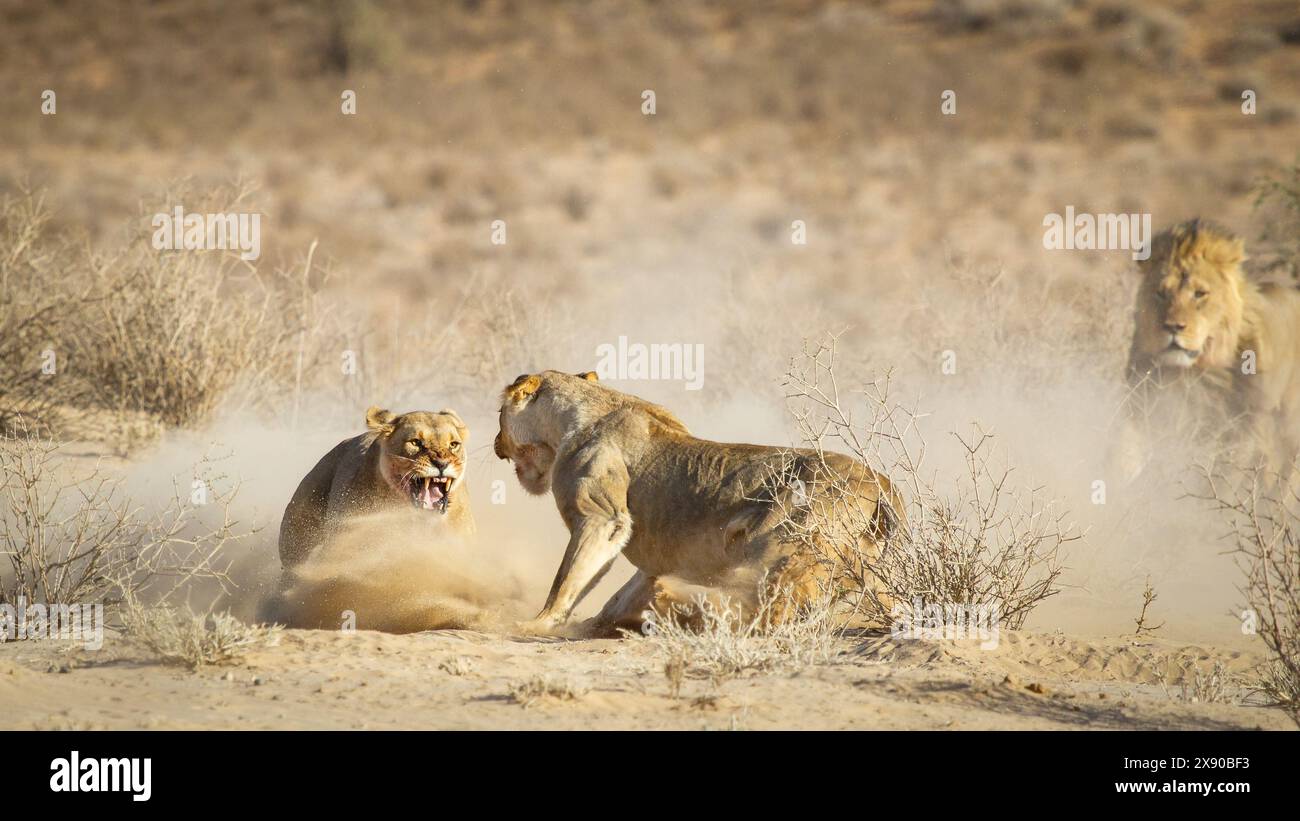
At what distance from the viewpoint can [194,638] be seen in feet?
21.8

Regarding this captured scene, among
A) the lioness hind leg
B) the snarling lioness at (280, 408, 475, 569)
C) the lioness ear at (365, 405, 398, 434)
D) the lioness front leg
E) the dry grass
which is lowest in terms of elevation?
the dry grass

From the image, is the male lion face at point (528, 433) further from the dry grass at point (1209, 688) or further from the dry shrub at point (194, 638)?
the dry grass at point (1209, 688)

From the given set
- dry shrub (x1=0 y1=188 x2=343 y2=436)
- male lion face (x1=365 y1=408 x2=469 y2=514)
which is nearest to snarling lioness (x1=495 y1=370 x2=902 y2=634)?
male lion face (x1=365 y1=408 x2=469 y2=514)

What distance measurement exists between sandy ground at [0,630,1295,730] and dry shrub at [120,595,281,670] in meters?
0.07

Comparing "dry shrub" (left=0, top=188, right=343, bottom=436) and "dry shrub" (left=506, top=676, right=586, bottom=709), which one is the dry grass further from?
"dry shrub" (left=0, top=188, right=343, bottom=436)

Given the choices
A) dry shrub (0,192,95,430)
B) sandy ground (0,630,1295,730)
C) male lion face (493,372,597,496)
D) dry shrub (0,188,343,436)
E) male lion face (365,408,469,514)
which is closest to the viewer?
sandy ground (0,630,1295,730)

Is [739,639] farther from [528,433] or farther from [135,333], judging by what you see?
[135,333]

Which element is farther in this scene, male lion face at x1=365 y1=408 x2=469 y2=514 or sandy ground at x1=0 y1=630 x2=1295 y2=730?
male lion face at x1=365 y1=408 x2=469 y2=514

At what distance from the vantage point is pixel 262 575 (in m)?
10.2

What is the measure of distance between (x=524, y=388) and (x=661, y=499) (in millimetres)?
1146

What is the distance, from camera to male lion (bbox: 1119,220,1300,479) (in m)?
11.7

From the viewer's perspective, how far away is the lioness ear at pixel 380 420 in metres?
8.94

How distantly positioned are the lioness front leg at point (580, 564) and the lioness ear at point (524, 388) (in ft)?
3.33

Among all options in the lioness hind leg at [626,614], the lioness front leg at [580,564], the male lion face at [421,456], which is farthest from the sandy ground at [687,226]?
the male lion face at [421,456]
